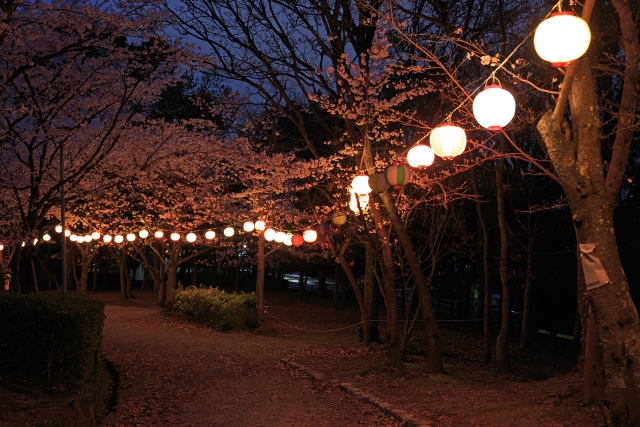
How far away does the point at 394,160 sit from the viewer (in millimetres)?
13359

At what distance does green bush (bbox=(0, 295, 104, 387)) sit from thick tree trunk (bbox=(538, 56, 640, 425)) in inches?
289

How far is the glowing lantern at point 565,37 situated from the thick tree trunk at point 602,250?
27.9 inches

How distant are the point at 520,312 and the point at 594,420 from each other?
18712 mm

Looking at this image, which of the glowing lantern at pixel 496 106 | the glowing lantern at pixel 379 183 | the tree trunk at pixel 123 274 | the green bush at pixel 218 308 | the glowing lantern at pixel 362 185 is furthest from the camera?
the tree trunk at pixel 123 274

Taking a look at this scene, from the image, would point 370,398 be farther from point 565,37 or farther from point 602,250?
point 565,37

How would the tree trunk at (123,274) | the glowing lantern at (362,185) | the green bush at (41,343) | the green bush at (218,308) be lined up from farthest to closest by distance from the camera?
the tree trunk at (123,274), the green bush at (218,308), the glowing lantern at (362,185), the green bush at (41,343)

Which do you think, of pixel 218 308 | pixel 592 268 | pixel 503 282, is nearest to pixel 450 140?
pixel 592 268

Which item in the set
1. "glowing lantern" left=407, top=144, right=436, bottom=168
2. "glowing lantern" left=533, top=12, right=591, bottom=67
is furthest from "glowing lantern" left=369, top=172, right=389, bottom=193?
"glowing lantern" left=533, top=12, right=591, bottom=67

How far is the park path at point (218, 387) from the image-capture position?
24.5 ft

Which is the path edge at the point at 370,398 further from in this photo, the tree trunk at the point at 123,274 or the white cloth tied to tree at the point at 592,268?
the tree trunk at the point at 123,274

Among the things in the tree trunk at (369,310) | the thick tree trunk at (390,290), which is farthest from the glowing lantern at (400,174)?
the tree trunk at (369,310)

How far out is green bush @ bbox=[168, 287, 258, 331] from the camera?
1742 cm

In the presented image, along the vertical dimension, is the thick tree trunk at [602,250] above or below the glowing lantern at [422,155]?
below

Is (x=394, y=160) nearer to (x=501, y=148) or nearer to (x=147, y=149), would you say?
(x=501, y=148)
